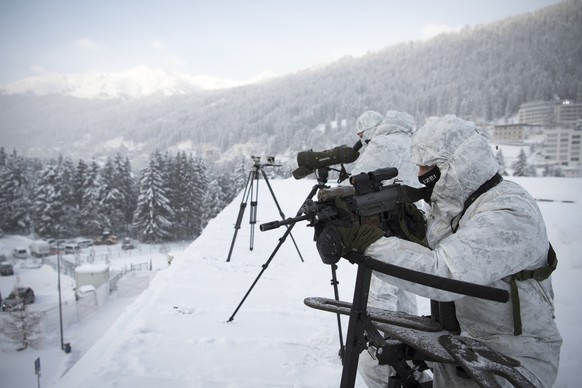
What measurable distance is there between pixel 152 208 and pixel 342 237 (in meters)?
35.7

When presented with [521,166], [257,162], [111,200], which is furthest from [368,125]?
[111,200]

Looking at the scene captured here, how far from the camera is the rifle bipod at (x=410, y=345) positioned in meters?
1.21

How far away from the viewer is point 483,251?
1272 mm

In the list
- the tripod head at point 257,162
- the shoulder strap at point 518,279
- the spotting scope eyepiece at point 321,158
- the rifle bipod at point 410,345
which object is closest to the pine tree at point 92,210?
the tripod head at point 257,162

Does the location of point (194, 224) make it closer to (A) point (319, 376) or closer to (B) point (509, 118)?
(A) point (319, 376)

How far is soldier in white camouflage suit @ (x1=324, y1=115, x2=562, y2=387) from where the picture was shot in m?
1.29

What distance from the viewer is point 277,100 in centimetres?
9844

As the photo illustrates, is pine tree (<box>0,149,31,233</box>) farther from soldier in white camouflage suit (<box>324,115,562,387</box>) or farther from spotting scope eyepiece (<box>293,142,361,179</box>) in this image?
soldier in white camouflage suit (<box>324,115,562,387</box>)

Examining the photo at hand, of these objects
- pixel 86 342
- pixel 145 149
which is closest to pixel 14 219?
pixel 86 342

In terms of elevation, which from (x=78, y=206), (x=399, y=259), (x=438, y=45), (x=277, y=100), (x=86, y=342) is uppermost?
(x=438, y=45)

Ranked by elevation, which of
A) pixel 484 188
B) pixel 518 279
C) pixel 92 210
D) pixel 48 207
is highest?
pixel 484 188

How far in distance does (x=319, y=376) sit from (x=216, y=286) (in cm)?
232

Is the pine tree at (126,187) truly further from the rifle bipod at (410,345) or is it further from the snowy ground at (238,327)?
the rifle bipod at (410,345)

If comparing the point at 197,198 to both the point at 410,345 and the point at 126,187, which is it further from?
the point at 410,345
